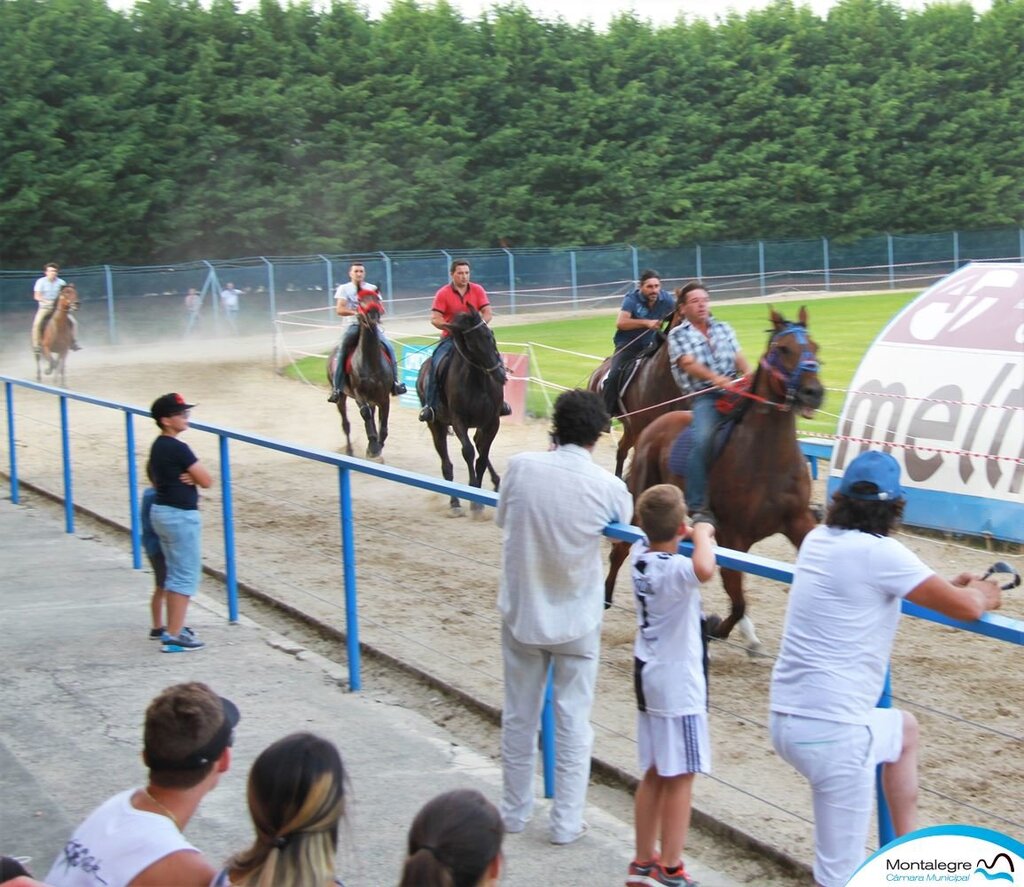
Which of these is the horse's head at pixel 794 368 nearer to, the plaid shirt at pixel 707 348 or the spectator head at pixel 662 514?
the plaid shirt at pixel 707 348

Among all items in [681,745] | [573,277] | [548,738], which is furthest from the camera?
[573,277]

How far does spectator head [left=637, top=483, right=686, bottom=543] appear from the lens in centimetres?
481

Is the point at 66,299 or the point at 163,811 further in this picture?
the point at 66,299

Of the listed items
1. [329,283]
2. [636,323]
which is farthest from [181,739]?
[329,283]

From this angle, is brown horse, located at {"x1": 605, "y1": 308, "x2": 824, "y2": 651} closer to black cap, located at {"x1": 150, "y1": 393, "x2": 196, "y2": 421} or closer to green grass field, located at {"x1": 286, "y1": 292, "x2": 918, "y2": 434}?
black cap, located at {"x1": 150, "y1": 393, "x2": 196, "y2": 421}

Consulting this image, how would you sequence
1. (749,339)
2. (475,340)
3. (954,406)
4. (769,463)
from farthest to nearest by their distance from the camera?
1. (749,339)
2. (475,340)
3. (954,406)
4. (769,463)

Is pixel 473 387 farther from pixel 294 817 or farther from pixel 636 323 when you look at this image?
pixel 294 817

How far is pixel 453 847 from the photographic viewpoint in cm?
286

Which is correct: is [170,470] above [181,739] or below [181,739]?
above

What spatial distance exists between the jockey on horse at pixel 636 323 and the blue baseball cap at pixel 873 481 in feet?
30.5

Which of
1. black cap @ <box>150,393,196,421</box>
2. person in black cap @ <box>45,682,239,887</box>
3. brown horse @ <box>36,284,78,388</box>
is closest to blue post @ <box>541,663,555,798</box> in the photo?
person in black cap @ <box>45,682,239,887</box>

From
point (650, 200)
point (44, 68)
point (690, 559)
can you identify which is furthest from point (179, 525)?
point (650, 200)

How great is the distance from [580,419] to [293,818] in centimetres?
251

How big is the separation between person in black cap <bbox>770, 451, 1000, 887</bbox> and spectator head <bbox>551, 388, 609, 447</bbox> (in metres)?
1.35
